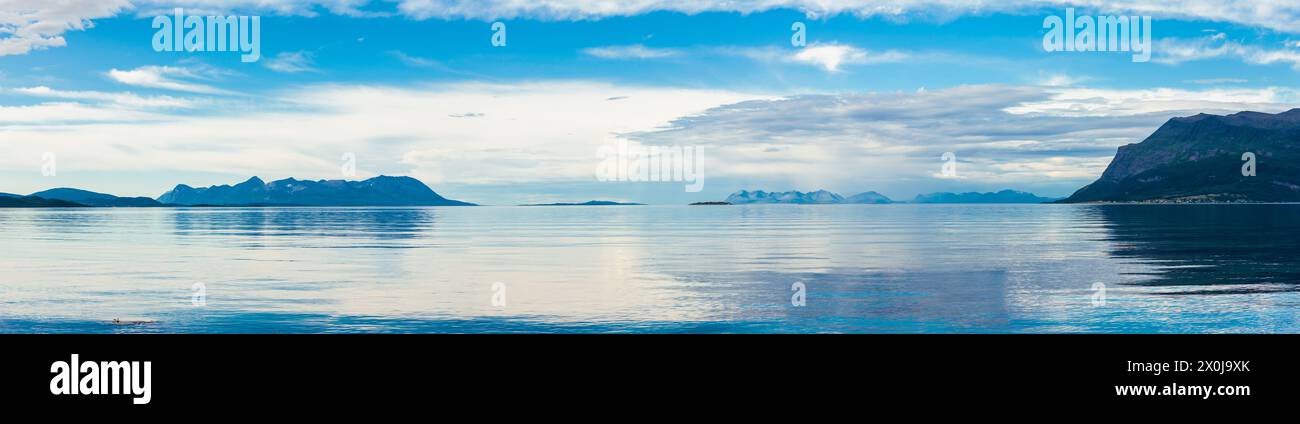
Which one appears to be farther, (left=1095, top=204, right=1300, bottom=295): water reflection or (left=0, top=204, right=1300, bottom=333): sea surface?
(left=1095, top=204, right=1300, bottom=295): water reflection

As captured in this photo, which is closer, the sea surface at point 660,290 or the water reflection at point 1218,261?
the sea surface at point 660,290

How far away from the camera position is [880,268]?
64875mm

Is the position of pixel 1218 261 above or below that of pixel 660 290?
above

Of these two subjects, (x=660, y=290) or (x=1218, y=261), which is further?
(x=1218, y=261)
